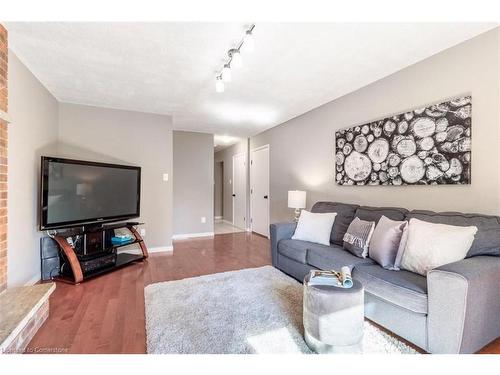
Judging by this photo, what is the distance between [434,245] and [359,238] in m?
0.63

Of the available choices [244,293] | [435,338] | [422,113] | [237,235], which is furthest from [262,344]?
[237,235]

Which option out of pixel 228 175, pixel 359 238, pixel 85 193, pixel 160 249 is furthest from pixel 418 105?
pixel 228 175

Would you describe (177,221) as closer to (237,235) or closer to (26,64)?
(237,235)

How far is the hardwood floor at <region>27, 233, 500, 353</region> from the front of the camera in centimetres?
167

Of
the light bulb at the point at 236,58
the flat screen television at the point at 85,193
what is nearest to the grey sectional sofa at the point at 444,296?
the light bulb at the point at 236,58

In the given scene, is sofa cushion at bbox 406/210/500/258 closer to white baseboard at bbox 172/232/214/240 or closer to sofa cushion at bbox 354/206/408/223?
sofa cushion at bbox 354/206/408/223

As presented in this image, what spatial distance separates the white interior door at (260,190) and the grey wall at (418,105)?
114cm

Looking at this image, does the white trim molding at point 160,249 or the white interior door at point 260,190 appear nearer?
the white trim molding at point 160,249

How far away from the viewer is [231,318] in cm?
195

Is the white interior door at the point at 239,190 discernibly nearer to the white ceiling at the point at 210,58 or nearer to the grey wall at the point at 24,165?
the white ceiling at the point at 210,58

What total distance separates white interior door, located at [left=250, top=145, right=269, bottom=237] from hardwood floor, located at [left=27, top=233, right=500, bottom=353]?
114cm

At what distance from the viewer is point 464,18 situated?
1809 mm

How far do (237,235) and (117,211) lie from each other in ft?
8.66

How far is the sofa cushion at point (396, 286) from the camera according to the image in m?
1.56
